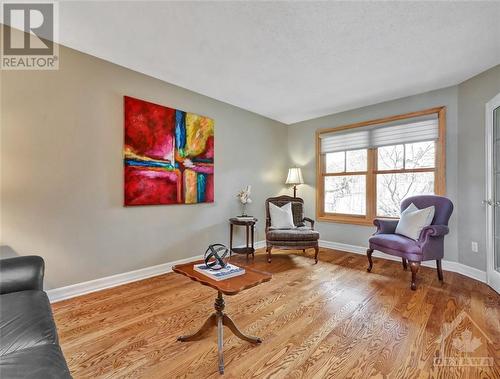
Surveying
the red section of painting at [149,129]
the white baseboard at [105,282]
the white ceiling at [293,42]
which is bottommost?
the white baseboard at [105,282]

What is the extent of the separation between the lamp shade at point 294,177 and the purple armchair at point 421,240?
1668 mm

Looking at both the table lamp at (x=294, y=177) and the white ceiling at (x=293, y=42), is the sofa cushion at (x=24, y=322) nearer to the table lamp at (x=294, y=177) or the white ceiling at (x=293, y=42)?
the white ceiling at (x=293, y=42)

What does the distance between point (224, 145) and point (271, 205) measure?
4.05 feet

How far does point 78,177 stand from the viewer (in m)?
2.38

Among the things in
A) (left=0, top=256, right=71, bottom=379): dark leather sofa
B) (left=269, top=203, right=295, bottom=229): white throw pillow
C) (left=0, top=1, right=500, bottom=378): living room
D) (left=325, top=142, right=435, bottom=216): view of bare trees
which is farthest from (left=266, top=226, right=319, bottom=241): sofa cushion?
(left=0, top=256, right=71, bottom=379): dark leather sofa

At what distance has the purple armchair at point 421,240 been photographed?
8.50 ft

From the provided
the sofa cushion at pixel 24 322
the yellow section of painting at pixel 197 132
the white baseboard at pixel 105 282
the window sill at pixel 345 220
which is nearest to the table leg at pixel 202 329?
the sofa cushion at pixel 24 322

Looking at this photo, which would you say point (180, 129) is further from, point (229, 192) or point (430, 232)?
point (430, 232)

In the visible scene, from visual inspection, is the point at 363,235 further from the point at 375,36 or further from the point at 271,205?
the point at 375,36

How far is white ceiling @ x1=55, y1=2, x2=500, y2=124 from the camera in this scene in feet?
6.06

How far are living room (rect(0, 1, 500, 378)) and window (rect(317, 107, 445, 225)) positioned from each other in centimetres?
3

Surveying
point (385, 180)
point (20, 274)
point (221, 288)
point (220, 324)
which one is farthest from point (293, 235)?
point (20, 274)

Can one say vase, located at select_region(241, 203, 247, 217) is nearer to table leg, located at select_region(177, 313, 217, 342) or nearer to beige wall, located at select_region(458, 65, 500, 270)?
table leg, located at select_region(177, 313, 217, 342)

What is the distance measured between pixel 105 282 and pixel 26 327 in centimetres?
159
